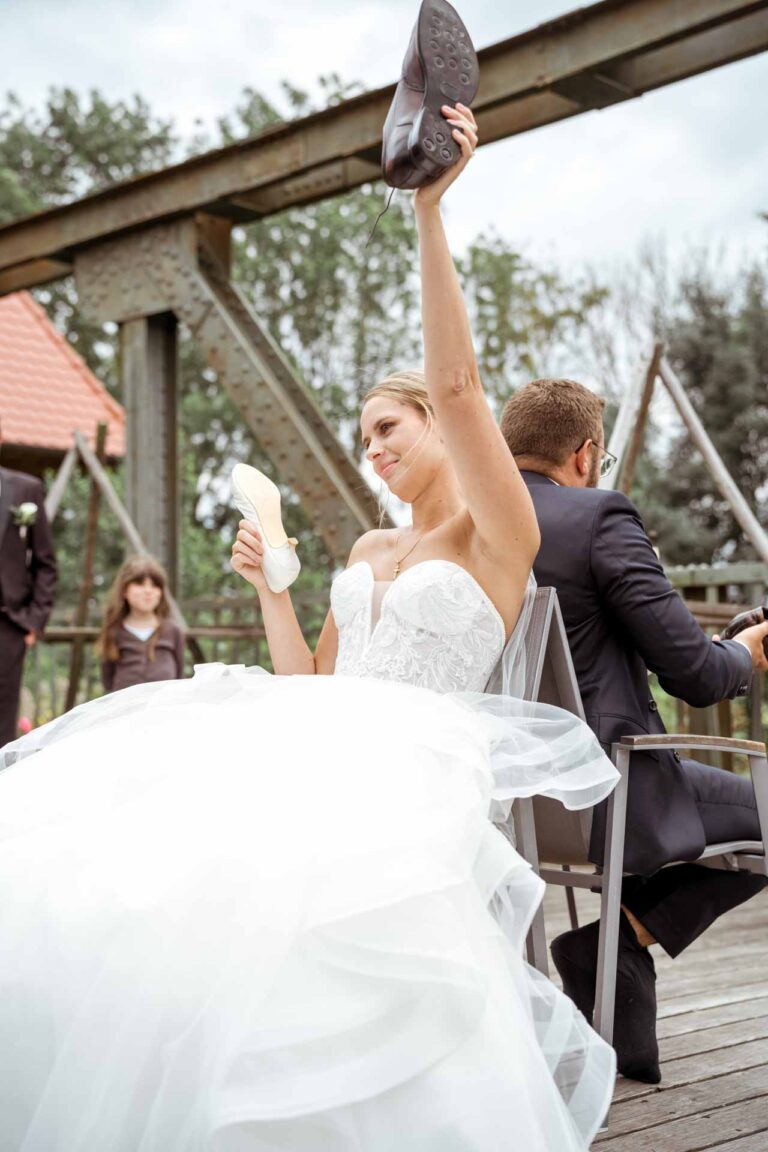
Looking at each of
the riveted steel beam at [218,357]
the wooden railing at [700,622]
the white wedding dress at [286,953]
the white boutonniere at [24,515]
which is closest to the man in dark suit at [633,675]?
the white wedding dress at [286,953]

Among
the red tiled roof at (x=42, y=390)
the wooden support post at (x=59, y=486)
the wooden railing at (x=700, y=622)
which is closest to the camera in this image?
the wooden railing at (x=700, y=622)

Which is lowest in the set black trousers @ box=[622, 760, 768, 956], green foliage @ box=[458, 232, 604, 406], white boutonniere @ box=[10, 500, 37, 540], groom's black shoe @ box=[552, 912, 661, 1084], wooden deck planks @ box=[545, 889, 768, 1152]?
wooden deck planks @ box=[545, 889, 768, 1152]

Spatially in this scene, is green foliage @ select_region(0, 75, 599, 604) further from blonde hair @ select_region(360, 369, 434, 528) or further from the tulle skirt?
the tulle skirt

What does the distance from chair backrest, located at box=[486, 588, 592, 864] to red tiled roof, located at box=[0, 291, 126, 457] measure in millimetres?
12265

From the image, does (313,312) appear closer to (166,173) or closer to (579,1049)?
(166,173)

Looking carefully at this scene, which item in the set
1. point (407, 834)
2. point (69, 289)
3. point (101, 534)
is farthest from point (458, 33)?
point (69, 289)

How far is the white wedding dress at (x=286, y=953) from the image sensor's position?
1.63 m

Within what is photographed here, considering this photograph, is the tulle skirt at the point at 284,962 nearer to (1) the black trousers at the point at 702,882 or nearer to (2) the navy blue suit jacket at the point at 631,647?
(2) the navy blue suit jacket at the point at 631,647

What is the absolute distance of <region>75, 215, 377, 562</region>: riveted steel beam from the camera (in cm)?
504

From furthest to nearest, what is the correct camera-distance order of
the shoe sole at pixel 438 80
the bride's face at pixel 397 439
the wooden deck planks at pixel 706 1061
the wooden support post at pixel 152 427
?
the wooden support post at pixel 152 427, the bride's face at pixel 397 439, the wooden deck planks at pixel 706 1061, the shoe sole at pixel 438 80

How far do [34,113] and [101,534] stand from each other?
35.6 feet

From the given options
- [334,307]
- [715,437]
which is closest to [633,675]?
[334,307]

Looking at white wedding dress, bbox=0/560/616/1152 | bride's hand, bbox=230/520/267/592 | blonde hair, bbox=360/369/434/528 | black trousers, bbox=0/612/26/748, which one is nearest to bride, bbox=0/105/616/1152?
white wedding dress, bbox=0/560/616/1152

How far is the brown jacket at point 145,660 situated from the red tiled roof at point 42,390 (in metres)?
8.41
